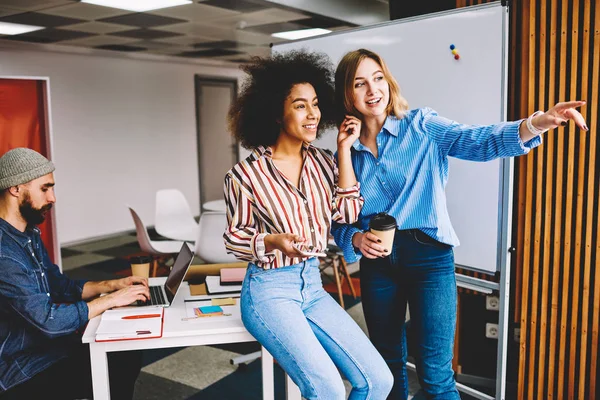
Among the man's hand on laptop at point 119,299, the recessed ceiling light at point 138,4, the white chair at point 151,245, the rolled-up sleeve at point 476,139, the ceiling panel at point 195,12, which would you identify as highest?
the ceiling panel at point 195,12

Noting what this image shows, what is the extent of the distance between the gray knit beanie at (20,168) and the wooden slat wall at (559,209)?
209 centimetres

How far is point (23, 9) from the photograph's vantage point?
5.07 metres

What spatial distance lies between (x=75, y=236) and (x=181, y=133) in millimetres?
2717

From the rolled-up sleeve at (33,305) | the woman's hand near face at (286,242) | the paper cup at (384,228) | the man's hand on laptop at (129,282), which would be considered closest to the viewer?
the woman's hand near face at (286,242)

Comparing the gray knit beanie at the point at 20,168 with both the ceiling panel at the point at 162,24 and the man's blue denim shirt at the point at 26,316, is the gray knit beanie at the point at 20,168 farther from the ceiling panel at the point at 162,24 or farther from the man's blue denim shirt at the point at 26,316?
the ceiling panel at the point at 162,24

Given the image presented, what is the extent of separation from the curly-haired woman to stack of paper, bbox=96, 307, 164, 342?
1.12 feet

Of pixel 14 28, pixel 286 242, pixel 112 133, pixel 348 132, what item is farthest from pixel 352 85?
pixel 112 133

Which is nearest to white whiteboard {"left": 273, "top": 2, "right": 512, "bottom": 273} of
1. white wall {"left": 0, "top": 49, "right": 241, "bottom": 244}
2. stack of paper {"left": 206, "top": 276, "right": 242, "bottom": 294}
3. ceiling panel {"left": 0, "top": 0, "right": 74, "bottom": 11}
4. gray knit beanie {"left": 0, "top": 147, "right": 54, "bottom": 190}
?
stack of paper {"left": 206, "top": 276, "right": 242, "bottom": 294}

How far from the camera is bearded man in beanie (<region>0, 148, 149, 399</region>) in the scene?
184 centimetres

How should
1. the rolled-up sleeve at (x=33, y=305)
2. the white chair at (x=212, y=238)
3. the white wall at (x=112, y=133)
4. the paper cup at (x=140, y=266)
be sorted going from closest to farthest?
the rolled-up sleeve at (x=33, y=305), the paper cup at (x=140, y=266), the white chair at (x=212, y=238), the white wall at (x=112, y=133)

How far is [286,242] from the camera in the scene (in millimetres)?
1595

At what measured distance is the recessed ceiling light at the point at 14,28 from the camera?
588cm

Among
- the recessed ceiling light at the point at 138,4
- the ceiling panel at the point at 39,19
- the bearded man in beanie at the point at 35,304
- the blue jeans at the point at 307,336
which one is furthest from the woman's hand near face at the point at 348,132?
the ceiling panel at the point at 39,19

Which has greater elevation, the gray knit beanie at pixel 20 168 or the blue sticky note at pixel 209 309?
the gray knit beanie at pixel 20 168
